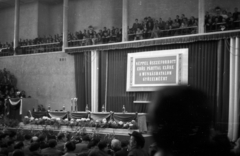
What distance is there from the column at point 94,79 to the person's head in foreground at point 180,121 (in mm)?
16964

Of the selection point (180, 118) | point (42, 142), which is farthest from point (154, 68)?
point (180, 118)

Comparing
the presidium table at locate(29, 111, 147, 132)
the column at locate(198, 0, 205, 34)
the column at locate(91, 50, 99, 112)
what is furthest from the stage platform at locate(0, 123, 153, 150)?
the column at locate(198, 0, 205, 34)

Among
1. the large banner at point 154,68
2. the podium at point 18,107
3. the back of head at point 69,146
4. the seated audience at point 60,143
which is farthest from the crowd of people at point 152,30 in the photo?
the back of head at point 69,146

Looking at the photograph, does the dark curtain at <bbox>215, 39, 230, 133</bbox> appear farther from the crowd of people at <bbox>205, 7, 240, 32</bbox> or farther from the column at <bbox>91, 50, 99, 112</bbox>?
the column at <bbox>91, 50, 99, 112</bbox>

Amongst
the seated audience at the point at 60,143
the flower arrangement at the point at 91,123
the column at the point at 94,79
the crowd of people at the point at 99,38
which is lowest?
the flower arrangement at the point at 91,123

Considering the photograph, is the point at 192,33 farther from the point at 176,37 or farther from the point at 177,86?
the point at 177,86

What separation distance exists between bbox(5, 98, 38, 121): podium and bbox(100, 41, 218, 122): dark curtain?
4.34 meters

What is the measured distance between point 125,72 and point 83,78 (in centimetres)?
287

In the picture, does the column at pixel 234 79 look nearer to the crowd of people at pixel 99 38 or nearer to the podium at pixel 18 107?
the crowd of people at pixel 99 38

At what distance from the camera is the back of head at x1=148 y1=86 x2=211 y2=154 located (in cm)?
90

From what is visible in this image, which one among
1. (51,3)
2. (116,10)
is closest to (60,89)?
(116,10)

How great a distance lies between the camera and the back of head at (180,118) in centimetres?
90

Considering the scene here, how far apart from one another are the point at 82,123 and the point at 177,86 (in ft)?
40.9

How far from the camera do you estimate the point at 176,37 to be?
15.1m
